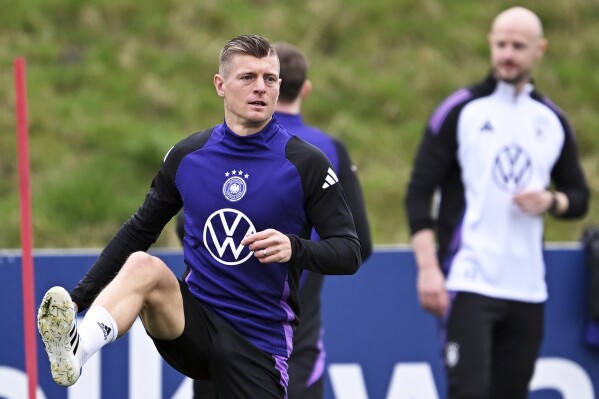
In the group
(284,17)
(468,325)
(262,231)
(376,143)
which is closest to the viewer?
(262,231)

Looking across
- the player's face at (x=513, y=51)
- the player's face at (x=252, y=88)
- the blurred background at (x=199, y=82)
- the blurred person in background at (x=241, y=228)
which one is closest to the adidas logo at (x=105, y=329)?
the blurred person in background at (x=241, y=228)

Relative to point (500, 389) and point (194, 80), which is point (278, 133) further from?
point (194, 80)

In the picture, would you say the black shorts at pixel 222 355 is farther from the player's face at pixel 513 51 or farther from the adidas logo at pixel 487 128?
the player's face at pixel 513 51

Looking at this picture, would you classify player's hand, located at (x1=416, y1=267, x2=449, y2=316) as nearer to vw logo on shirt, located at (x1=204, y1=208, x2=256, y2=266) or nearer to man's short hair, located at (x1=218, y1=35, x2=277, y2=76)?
vw logo on shirt, located at (x1=204, y1=208, x2=256, y2=266)

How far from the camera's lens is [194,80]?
12141 mm

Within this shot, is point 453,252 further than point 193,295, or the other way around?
point 453,252

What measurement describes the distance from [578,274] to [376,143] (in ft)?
14.1

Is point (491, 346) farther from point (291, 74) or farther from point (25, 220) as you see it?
point (25, 220)

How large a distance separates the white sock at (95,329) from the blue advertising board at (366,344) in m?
2.91

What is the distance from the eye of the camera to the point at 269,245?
431cm

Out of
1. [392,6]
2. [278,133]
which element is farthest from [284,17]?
[278,133]

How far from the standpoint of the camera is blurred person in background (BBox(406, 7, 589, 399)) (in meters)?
→ 6.44

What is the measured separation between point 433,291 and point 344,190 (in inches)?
33.5

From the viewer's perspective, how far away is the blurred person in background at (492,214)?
21.1 feet
